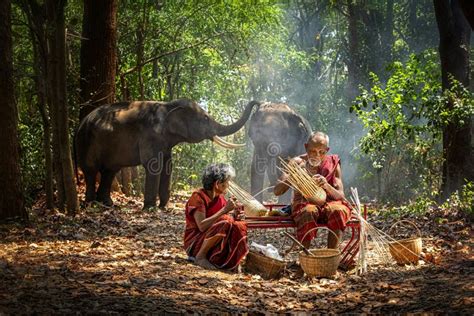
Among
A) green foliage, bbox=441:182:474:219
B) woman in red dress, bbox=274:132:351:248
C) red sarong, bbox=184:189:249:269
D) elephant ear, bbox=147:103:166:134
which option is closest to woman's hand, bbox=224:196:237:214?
red sarong, bbox=184:189:249:269

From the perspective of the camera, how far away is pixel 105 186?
15383 millimetres

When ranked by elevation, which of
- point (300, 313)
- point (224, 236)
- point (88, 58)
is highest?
point (88, 58)

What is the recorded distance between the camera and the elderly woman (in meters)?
8.09

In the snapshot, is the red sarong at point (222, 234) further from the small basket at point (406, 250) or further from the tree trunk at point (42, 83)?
the tree trunk at point (42, 83)

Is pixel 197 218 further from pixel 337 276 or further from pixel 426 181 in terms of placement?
pixel 426 181

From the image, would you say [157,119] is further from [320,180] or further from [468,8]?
[468,8]

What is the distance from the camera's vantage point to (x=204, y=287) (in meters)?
7.18

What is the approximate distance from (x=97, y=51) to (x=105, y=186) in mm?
2802

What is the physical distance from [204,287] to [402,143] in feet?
38.3

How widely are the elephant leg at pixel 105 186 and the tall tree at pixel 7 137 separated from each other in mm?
4841

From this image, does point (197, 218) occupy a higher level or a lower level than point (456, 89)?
lower

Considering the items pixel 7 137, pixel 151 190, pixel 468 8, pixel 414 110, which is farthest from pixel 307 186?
pixel 151 190

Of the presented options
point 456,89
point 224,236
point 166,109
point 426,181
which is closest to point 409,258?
point 224,236

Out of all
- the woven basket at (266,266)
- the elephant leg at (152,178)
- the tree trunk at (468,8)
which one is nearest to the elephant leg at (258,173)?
the elephant leg at (152,178)
